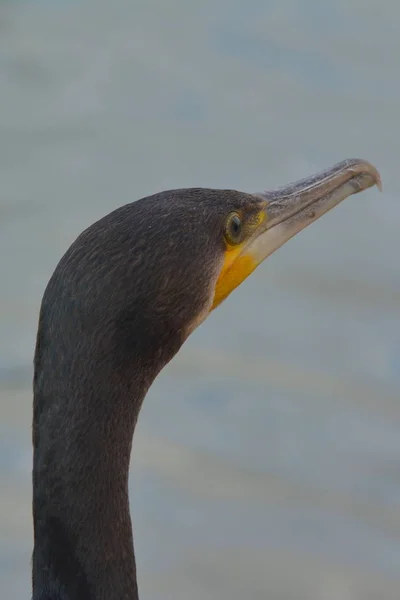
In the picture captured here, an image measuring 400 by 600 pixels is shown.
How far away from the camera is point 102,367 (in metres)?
3.78

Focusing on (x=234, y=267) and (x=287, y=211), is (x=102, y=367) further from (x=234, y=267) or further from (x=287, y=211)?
(x=287, y=211)

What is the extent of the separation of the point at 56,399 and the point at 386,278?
3.12m

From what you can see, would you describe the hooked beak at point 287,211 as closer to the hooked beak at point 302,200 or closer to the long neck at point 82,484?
the hooked beak at point 302,200

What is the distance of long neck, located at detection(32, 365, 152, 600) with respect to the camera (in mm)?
3765

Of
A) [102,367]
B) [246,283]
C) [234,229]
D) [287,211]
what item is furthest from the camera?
[246,283]

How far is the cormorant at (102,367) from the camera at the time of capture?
12.3 feet

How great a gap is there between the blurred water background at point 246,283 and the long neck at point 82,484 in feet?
5.04

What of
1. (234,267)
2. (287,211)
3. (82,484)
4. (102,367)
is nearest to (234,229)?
(234,267)

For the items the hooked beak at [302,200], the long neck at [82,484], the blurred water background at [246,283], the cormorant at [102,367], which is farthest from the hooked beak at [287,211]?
the blurred water background at [246,283]

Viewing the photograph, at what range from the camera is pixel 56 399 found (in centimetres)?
375

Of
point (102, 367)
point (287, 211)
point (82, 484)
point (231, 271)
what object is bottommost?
point (82, 484)

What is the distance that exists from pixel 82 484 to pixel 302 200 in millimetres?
1258

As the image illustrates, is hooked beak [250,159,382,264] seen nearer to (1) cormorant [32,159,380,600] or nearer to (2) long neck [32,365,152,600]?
(1) cormorant [32,159,380,600]

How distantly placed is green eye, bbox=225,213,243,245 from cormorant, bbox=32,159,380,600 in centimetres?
21
